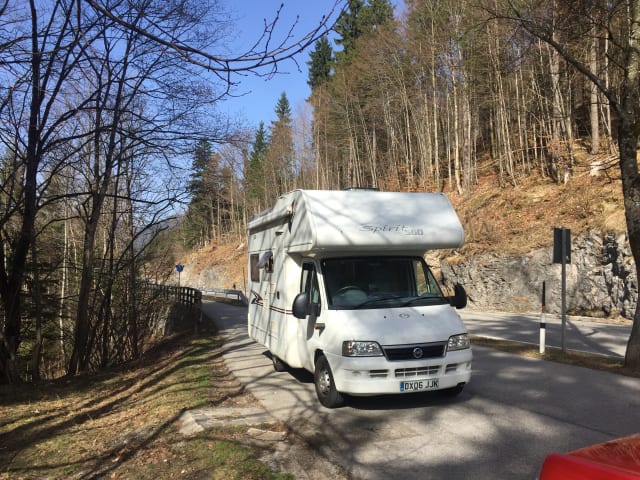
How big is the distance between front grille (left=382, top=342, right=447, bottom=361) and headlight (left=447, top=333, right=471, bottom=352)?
10 cm

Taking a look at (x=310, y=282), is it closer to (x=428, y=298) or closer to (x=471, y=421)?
(x=428, y=298)

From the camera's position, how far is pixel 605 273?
18.3 meters

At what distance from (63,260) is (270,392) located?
25.6ft

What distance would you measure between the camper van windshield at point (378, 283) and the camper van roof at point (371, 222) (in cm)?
27

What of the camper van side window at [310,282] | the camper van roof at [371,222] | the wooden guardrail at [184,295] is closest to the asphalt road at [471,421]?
the camper van side window at [310,282]

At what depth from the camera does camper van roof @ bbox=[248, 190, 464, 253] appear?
7.09m

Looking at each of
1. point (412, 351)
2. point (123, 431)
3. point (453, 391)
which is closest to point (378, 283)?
point (412, 351)

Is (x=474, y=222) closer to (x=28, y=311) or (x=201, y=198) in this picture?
A: (x=201, y=198)

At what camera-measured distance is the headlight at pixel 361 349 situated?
20.6 ft

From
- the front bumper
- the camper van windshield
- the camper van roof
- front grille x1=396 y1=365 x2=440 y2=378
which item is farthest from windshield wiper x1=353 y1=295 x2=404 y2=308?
front grille x1=396 y1=365 x2=440 y2=378

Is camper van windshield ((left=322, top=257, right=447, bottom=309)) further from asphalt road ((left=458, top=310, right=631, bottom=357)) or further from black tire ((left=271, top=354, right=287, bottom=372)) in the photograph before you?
asphalt road ((left=458, top=310, right=631, bottom=357))

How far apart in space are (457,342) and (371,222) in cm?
196

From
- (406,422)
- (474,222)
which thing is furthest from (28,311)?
(474,222)

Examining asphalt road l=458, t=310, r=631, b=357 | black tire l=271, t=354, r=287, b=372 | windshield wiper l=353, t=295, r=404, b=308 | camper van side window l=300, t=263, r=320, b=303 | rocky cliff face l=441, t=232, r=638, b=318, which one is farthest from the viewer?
rocky cliff face l=441, t=232, r=638, b=318
